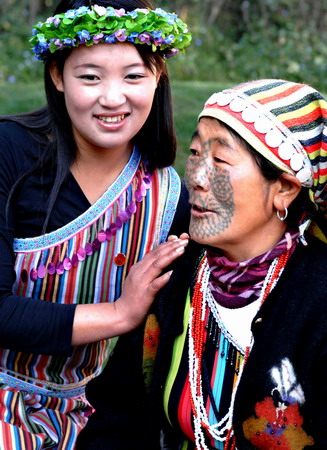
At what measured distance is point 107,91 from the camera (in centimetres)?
295

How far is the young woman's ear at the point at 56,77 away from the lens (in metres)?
3.12

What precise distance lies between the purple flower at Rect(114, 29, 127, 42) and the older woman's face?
1.81 ft

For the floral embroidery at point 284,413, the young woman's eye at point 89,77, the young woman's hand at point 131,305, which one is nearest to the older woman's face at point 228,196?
the young woman's hand at point 131,305

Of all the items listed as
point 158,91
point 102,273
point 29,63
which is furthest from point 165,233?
point 29,63

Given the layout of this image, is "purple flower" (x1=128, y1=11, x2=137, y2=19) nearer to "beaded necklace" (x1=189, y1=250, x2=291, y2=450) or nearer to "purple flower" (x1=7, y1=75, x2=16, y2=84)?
"beaded necklace" (x1=189, y1=250, x2=291, y2=450)

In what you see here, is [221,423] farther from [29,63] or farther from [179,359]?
[29,63]

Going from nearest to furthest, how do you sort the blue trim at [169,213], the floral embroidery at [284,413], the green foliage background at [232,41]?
the floral embroidery at [284,413]
the blue trim at [169,213]
the green foliage background at [232,41]

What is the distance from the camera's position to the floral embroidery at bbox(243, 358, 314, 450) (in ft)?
7.94

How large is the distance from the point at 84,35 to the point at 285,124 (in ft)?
2.94

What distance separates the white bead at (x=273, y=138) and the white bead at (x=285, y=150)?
0.04 feet

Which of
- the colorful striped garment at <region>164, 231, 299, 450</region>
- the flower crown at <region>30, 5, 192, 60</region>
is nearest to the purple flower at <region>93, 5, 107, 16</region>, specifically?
the flower crown at <region>30, 5, 192, 60</region>

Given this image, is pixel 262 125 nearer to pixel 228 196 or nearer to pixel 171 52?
pixel 228 196

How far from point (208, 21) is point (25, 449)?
10517mm

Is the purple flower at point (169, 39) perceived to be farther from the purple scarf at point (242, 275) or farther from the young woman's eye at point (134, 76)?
the purple scarf at point (242, 275)
